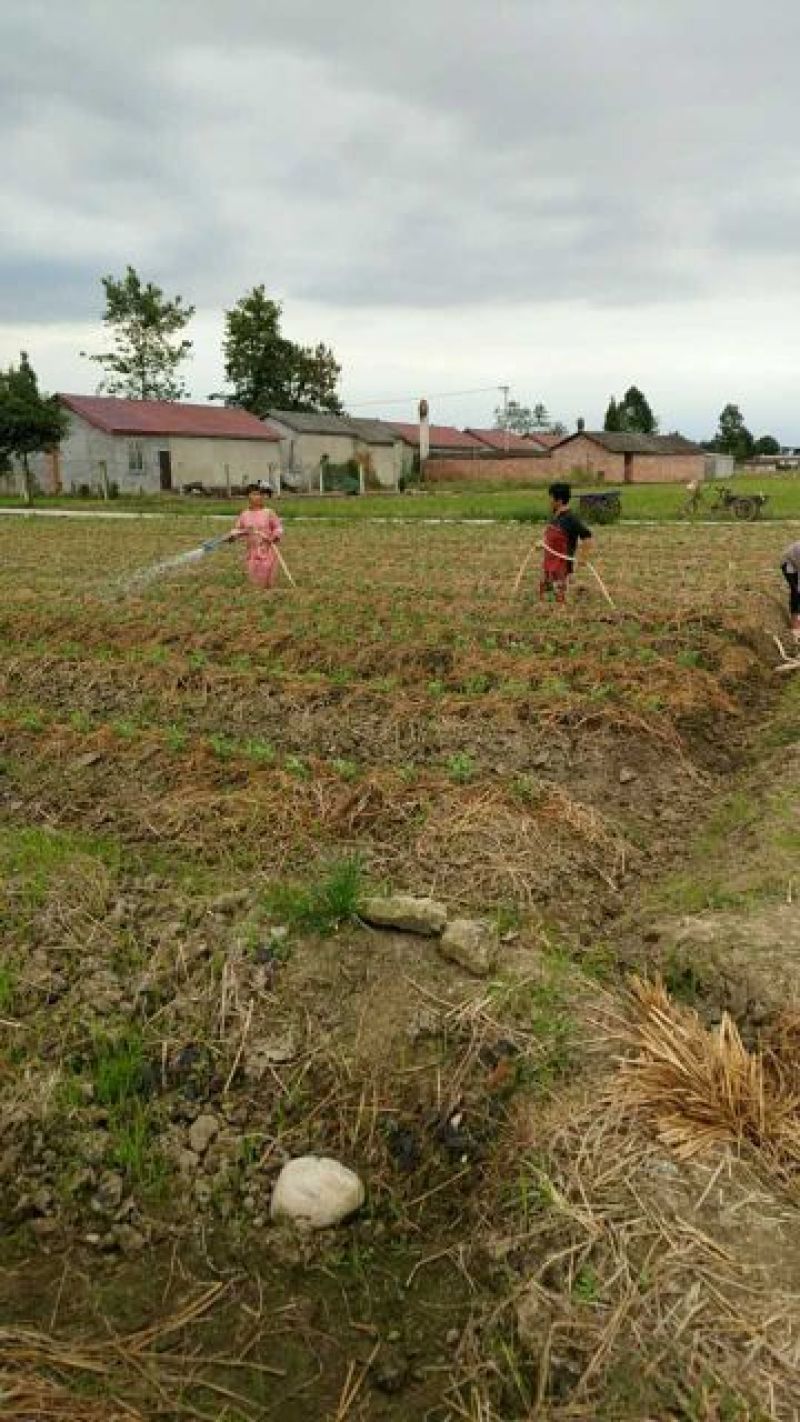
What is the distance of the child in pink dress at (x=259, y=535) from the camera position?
11844 mm

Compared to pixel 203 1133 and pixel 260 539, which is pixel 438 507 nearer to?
pixel 260 539

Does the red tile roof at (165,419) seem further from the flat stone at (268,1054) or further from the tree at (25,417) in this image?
the flat stone at (268,1054)

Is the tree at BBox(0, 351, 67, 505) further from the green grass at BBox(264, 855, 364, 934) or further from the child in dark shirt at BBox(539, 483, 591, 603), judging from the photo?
the green grass at BBox(264, 855, 364, 934)

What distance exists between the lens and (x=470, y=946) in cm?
366

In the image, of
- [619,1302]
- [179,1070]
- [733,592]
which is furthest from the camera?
[733,592]

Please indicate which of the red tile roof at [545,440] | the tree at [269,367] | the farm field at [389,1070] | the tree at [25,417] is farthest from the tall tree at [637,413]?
the farm field at [389,1070]

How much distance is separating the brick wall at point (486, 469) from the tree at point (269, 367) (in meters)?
12.1

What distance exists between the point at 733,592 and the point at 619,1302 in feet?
34.8

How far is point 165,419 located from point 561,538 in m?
38.5

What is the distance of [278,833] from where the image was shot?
4797mm

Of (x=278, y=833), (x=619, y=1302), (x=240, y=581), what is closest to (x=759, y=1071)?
(x=619, y=1302)

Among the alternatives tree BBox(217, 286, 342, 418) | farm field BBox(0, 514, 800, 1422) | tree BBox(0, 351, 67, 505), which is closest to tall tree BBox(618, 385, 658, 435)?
tree BBox(217, 286, 342, 418)

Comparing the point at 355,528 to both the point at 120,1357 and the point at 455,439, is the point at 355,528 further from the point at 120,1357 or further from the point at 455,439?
the point at 455,439

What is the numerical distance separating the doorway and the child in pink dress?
34.2m
